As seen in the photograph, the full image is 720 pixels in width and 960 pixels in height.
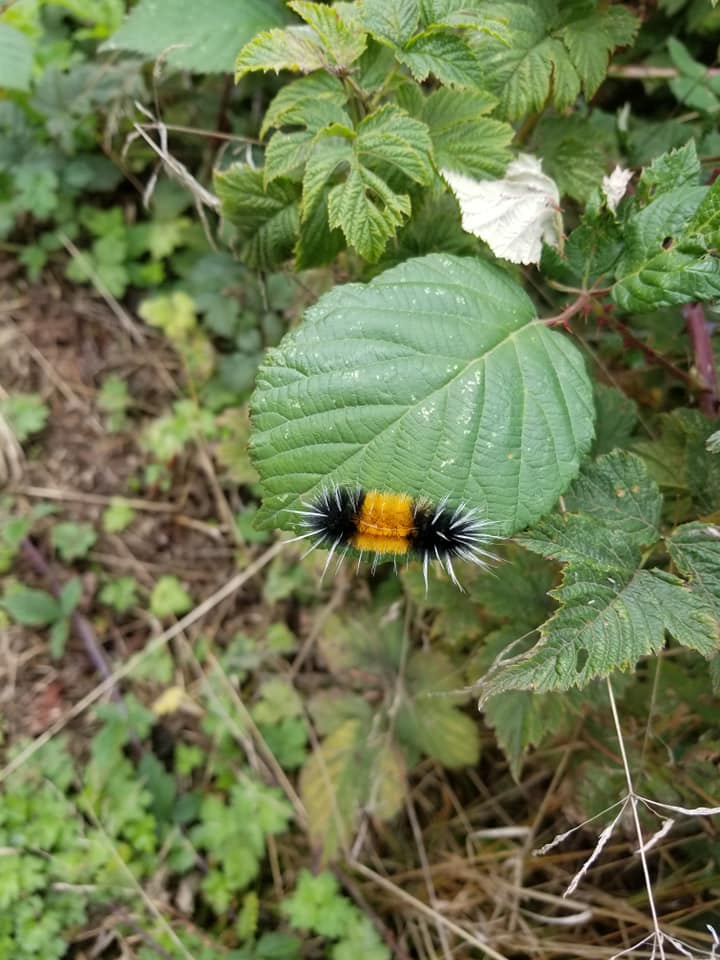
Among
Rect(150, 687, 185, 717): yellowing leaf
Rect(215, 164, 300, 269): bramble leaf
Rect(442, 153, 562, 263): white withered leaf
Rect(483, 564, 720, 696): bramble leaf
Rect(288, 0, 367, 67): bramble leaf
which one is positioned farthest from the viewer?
Rect(150, 687, 185, 717): yellowing leaf

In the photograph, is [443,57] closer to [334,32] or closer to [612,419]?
[334,32]

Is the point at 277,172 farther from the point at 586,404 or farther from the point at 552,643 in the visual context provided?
the point at 552,643

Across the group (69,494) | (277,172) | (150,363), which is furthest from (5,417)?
(277,172)

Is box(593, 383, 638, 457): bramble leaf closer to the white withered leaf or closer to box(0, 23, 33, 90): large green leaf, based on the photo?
the white withered leaf

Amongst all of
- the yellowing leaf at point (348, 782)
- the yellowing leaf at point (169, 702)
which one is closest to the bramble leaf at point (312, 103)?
the yellowing leaf at point (348, 782)

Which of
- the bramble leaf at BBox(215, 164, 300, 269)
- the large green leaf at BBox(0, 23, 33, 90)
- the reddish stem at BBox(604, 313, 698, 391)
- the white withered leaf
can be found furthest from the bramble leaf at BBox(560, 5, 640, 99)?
the large green leaf at BBox(0, 23, 33, 90)

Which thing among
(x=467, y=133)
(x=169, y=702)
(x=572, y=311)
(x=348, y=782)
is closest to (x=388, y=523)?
(x=572, y=311)
